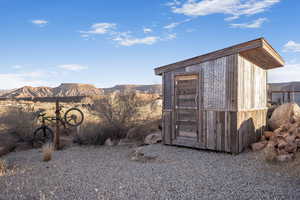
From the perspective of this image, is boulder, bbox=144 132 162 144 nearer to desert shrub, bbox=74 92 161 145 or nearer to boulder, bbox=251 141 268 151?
desert shrub, bbox=74 92 161 145

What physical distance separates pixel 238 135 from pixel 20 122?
351 inches

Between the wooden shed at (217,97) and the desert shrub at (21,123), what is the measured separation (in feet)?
19.7

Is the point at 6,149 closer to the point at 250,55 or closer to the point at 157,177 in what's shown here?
the point at 157,177

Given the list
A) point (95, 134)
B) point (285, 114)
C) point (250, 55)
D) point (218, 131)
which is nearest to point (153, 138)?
point (95, 134)

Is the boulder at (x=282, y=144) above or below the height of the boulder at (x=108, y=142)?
above

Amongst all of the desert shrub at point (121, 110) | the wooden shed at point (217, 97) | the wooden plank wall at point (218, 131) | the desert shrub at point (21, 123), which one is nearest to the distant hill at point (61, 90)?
the desert shrub at point (21, 123)

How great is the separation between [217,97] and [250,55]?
5.20 ft

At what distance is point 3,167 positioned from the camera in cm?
525

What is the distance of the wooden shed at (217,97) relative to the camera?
6.14 m

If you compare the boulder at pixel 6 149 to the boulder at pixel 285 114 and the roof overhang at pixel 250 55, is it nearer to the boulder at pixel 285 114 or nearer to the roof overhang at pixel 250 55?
the roof overhang at pixel 250 55

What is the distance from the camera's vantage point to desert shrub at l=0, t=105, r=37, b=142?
30.8 feet

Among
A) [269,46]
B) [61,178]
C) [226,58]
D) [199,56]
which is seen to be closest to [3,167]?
[61,178]

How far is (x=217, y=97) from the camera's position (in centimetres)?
639

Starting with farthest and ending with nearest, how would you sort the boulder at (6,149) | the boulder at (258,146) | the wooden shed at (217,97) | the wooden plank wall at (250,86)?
the boulder at (6,149), the boulder at (258,146), the wooden plank wall at (250,86), the wooden shed at (217,97)
